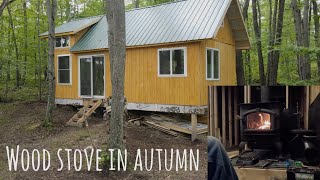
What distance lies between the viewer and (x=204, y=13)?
32.6 feet

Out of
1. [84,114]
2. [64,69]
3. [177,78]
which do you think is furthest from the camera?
[64,69]

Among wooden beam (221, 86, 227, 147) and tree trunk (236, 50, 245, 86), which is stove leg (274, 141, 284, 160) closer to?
wooden beam (221, 86, 227, 147)

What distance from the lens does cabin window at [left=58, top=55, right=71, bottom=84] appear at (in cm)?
1326

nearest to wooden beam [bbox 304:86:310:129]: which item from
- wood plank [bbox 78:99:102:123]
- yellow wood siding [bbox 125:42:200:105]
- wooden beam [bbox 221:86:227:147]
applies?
wooden beam [bbox 221:86:227:147]

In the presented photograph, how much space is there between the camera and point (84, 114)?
10.9 metres

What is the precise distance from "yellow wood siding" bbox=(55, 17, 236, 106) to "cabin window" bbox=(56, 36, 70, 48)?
158 centimetres

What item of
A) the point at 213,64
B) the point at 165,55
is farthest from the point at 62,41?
the point at 213,64

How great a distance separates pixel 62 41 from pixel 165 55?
556 centimetres

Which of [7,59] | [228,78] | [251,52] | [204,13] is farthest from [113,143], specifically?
[251,52]

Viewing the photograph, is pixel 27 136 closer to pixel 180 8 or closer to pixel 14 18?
pixel 180 8

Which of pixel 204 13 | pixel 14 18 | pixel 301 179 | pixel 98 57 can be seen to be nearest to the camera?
pixel 301 179

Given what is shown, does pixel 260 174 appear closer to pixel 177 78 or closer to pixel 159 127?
pixel 177 78

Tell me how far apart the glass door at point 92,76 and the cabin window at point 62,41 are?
1.13 meters

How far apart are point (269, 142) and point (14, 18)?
19218 mm
